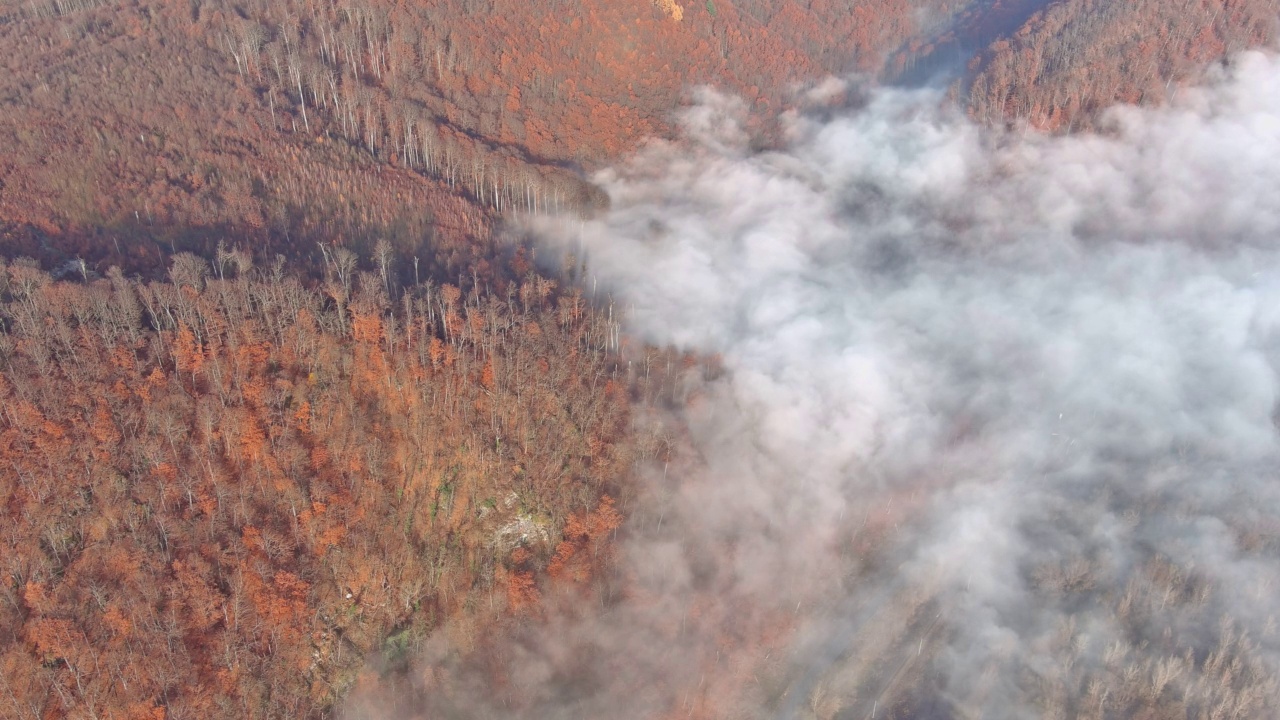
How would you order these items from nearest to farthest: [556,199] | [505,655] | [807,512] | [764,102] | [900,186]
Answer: [505,655] → [807,512] → [556,199] → [900,186] → [764,102]

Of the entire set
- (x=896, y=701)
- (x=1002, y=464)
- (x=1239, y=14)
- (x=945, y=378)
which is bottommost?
(x=896, y=701)

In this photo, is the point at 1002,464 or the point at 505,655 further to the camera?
the point at 1002,464

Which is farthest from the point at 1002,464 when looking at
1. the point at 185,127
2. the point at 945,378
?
the point at 185,127

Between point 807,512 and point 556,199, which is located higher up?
point 556,199

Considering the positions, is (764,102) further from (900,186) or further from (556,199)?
(556,199)

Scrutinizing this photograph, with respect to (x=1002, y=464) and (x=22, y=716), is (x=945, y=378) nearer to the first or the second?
(x=1002, y=464)

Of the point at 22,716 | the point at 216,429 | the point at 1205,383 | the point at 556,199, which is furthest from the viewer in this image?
the point at 556,199

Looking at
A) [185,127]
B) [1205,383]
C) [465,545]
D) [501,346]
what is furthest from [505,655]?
[1205,383]
